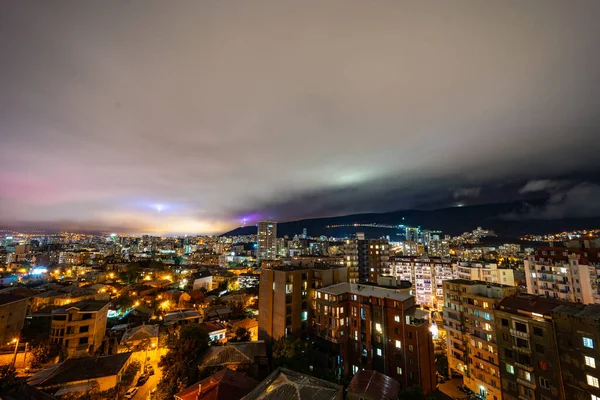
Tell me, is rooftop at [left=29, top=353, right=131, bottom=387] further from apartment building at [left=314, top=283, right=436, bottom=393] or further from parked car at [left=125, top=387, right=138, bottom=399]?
apartment building at [left=314, top=283, right=436, bottom=393]

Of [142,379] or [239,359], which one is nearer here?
[239,359]

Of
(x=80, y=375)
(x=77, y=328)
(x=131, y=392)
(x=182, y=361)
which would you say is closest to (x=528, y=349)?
(x=182, y=361)

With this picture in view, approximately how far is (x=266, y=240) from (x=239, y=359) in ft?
420

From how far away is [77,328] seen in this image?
23.6m

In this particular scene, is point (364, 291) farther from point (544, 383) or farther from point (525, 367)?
point (544, 383)

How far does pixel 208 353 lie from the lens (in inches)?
849

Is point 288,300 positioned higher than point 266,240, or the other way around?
point 266,240

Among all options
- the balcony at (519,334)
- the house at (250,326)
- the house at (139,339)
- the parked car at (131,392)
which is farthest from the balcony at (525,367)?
the house at (139,339)

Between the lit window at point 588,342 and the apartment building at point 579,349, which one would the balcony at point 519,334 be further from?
the lit window at point 588,342

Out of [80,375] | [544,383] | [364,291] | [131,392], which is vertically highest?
[364,291]

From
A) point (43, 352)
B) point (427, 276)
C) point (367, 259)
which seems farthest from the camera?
point (367, 259)

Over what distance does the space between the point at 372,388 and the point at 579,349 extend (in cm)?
1393

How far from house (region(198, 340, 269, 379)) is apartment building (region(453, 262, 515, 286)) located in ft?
132

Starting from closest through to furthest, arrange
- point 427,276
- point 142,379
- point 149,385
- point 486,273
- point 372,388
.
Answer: point 372,388 → point 149,385 → point 142,379 → point 486,273 → point 427,276
